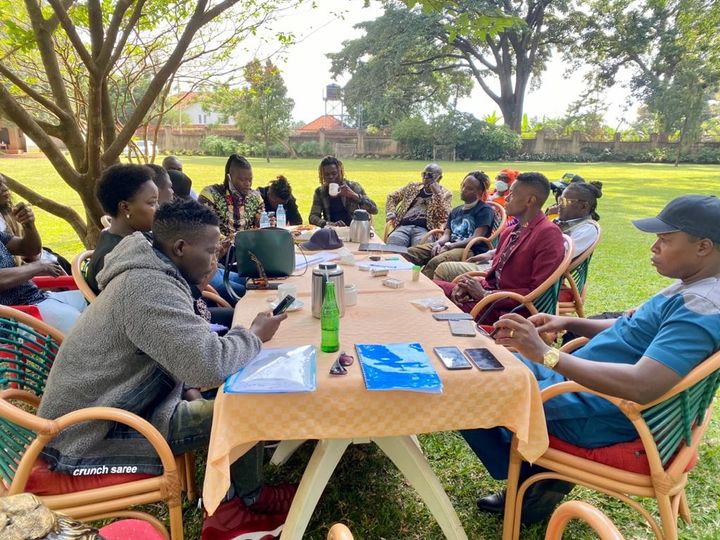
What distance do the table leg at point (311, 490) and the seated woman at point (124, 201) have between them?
163cm

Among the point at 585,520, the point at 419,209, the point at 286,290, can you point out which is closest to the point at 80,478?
the point at 286,290

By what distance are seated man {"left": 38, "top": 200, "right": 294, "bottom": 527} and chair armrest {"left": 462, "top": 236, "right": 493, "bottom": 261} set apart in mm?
3305

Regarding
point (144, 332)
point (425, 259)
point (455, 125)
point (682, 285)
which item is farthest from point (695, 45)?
point (144, 332)

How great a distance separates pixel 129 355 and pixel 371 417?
0.95 meters

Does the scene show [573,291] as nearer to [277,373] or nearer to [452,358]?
[452,358]

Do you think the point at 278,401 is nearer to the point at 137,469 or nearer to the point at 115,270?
the point at 137,469

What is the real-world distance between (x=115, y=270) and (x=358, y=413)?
1.06 metres

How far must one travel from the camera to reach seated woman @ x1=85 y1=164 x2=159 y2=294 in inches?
98.0

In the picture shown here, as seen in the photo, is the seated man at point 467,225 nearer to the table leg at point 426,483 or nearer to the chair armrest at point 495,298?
the chair armrest at point 495,298

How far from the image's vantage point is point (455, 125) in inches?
1197

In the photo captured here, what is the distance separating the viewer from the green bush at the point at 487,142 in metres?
29.9

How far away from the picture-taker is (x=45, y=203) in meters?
4.41

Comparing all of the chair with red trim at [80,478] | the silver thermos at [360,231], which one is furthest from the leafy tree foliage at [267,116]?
the chair with red trim at [80,478]

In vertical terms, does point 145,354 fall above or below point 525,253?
below
